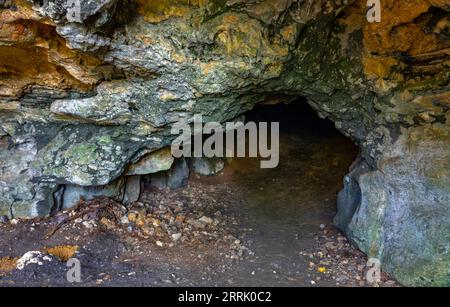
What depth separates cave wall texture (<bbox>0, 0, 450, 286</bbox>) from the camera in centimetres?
392

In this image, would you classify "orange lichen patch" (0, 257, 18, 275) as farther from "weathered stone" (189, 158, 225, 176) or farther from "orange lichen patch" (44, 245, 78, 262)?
"weathered stone" (189, 158, 225, 176)

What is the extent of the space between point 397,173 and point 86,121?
11.6 ft

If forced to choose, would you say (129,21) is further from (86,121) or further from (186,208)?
(186,208)

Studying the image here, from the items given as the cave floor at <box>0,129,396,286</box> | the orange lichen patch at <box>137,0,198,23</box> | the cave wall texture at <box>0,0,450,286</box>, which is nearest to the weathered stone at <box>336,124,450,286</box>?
the cave wall texture at <box>0,0,450,286</box>

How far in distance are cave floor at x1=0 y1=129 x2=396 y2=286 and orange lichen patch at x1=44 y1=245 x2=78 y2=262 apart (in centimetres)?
1

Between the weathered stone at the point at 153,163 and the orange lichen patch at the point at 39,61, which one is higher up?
the orange lichen patch at the point at 39,61

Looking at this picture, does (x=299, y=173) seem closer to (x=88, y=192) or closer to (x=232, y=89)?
(x=232, y=89)

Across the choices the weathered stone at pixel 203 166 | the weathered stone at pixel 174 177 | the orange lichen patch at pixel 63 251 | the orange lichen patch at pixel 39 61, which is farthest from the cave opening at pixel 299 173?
the orange lichen patch at pixel 39 61

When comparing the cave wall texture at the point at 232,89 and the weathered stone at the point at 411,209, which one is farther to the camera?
the weathered stone at the point at 411,209

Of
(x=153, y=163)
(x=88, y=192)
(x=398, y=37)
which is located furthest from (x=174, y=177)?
(x=398, y=37)

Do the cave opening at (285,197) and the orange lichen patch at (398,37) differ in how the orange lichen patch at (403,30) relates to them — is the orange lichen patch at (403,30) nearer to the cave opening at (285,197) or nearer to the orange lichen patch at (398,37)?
the orange lichen patch at (398,37)

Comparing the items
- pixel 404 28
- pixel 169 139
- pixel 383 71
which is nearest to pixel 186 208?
pixel 169 139

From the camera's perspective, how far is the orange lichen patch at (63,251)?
452 cm

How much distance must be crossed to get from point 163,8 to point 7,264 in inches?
117
